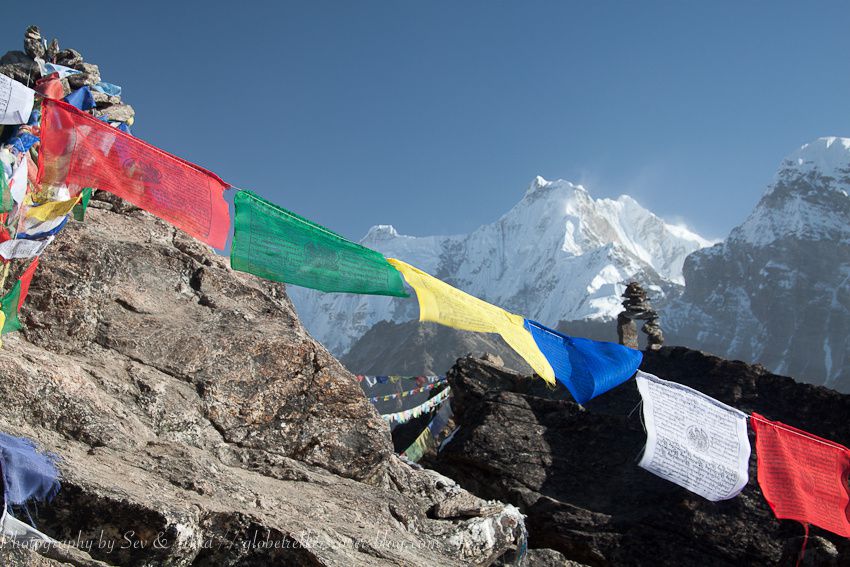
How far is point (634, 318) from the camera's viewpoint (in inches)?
1004

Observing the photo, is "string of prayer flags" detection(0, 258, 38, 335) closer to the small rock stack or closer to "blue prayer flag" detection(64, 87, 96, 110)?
"blue prayer flag" detection(64, 87, 96, 110)

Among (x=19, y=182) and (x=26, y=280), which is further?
(x=26, y=280)

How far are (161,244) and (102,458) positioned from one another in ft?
14.0

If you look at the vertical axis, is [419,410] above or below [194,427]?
above

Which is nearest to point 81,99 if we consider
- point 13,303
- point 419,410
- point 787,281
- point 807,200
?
point 13,303

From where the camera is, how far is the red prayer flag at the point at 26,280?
7430 mm

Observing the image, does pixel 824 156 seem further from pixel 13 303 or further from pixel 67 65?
pixel 13 303

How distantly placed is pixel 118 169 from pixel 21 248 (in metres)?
1.27

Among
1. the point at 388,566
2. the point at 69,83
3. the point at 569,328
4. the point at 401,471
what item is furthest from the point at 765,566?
the point at 569,328

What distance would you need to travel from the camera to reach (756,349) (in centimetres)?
11538

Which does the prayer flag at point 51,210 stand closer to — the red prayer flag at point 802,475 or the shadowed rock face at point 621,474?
the shadowed rock face at point 621,474

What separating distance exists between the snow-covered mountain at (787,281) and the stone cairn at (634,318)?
7932 cm

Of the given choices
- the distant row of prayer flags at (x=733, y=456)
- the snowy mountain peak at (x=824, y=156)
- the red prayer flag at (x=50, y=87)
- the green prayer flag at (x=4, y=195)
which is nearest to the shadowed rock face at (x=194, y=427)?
the green prayer flag at (x=4, y=195)

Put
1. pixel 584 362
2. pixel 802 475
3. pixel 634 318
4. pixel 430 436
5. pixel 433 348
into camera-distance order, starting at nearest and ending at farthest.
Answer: pixel 584 362 → pixel 802 475 → pixel 430 436 → pixel 634 318 → pixel 433 348
